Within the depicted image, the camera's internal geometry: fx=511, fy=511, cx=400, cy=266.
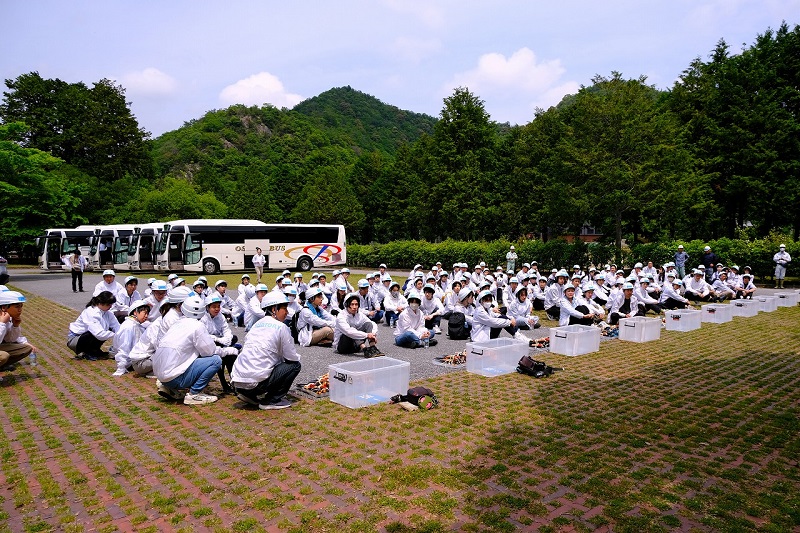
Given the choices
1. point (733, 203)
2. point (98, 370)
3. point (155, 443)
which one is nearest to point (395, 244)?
point (733, 203)

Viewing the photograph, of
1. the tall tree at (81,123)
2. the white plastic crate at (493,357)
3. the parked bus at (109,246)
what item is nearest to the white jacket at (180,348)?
the white plastic crate at (493,357)

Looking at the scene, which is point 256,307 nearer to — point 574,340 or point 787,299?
point 574,340

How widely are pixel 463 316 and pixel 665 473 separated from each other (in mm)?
6888

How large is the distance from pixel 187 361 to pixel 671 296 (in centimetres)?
1377

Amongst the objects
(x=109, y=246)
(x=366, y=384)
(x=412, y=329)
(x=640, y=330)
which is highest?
(x=109, y=246)

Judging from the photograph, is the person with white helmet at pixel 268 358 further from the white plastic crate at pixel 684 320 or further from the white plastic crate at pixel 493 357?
the white plastic crate at pixel 684 320

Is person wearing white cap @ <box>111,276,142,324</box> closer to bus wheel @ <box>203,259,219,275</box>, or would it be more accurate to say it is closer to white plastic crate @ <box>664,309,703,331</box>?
white plastic crate @ <box>664,309,703,331</box>

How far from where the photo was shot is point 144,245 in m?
30.6

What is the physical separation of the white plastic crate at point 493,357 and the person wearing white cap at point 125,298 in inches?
272

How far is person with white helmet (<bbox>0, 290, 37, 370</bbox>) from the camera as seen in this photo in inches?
287

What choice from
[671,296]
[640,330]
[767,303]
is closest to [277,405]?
[640,330]

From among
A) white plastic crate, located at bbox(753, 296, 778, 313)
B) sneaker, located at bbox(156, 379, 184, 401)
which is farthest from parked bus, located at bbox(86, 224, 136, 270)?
white plastic crate, located at bbox(753, 296, 778, 313)

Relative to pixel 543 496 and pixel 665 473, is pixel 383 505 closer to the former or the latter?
pixel 543 496

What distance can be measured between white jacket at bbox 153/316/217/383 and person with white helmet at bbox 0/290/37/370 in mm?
2332
